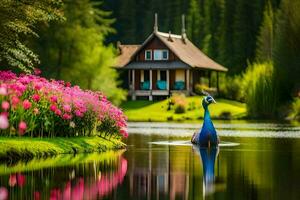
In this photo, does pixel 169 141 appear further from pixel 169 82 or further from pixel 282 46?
pixel 169 82

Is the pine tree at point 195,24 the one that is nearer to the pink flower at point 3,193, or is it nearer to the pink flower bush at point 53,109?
the pink flower bush at point 53,109

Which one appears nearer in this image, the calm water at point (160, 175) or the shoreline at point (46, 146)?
the calm water at point (160, 175)

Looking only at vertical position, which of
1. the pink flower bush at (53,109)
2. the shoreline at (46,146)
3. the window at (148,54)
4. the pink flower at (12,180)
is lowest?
the pink flower at (12,180)

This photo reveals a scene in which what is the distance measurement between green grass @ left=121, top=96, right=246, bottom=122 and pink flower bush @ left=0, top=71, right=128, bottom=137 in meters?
35.4

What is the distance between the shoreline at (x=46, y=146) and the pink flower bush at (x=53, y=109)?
416 millimetres

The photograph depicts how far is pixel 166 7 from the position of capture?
13888cm

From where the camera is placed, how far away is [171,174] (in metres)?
18.4

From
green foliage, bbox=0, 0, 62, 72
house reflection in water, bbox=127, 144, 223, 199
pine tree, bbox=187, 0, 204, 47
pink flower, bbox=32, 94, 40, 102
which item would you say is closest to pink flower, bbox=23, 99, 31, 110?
pink flower, bbox=32, 94, 40, 102

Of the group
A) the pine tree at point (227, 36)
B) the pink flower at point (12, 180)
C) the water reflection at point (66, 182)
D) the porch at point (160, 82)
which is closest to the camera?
the water reflection at point (66, 182)

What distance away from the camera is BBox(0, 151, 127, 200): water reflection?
46.5ft

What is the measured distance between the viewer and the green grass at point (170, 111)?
6562 centimetres

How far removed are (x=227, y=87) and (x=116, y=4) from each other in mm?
64180

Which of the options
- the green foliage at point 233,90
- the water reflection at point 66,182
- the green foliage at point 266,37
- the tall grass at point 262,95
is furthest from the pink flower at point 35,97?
the green foliage at point 266,37

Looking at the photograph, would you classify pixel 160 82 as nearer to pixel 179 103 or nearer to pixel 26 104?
pixel 179 103
